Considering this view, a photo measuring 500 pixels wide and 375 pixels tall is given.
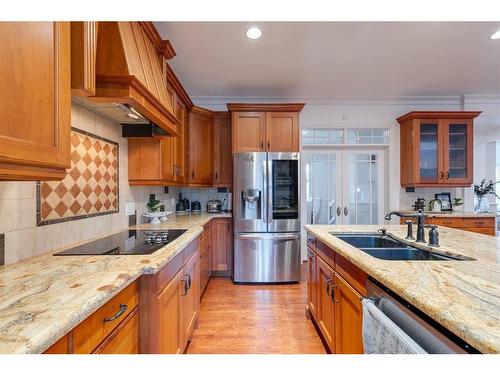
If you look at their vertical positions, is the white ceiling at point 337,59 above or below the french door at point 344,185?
above

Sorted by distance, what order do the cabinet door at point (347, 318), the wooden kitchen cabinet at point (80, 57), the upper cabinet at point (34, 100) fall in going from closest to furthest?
the upper cabinet at point (34, 100)
the wooden kitchen cabinet at point (80, 57)
the cabinet door at point (347, 318)

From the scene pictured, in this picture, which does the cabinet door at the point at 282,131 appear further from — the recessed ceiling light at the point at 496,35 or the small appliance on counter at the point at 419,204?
the small appliance on counter at the point at 419,204

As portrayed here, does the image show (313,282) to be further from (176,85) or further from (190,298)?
(176,85)

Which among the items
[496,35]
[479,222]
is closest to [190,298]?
[496,35]

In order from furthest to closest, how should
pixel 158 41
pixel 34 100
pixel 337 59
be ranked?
pixel 337 59
pixel 158 41
pixel 34 100

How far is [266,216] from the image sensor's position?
10.7ft

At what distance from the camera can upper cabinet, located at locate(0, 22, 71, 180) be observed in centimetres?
70

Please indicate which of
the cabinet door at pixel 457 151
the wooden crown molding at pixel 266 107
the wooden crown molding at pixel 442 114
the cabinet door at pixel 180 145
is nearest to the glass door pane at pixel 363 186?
the wooden crown molding at pixel 442 114

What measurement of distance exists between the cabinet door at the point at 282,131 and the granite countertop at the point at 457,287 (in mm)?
2122

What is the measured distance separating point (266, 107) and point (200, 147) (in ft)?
3.63

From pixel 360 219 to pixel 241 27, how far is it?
3.32 meters

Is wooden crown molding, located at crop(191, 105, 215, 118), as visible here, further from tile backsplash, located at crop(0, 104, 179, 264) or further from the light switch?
the light switch

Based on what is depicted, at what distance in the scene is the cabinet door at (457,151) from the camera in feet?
12.4

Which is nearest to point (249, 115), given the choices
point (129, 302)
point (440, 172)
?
point (129, 302)
